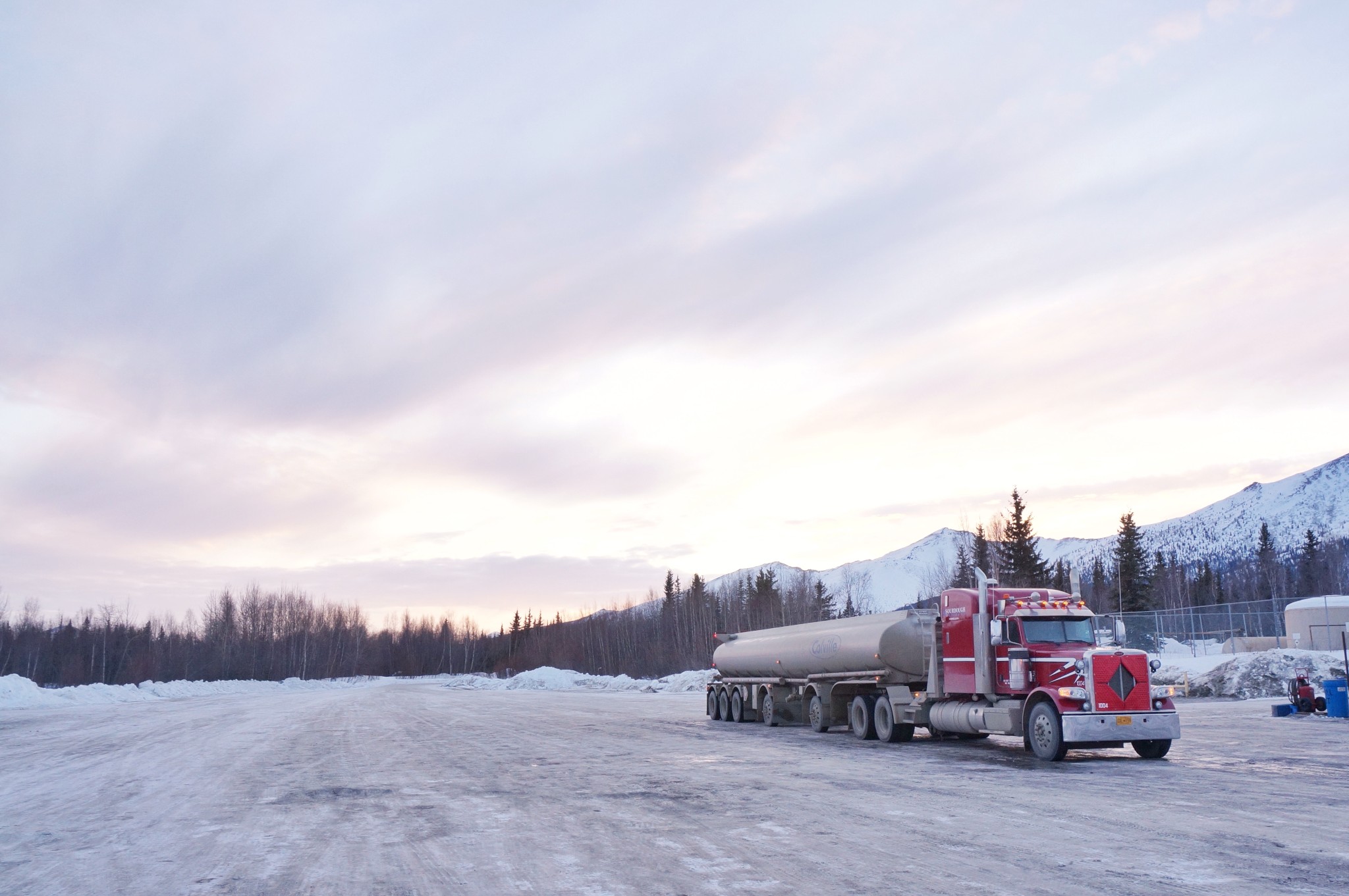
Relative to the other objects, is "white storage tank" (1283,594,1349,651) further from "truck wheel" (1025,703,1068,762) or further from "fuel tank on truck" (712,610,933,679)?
"truck wheel" (1025,703,1068,762)

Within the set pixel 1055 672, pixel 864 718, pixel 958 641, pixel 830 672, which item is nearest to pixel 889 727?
pixel 864 718

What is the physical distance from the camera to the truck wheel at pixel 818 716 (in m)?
24.0

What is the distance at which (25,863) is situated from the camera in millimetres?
9008

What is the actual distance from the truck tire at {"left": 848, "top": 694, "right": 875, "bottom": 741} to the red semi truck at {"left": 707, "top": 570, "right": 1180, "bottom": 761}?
28mm

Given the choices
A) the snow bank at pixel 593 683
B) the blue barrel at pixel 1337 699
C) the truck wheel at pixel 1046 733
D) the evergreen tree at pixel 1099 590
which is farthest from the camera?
the evergreen tree at pixel 1099 590

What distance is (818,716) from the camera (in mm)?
24219

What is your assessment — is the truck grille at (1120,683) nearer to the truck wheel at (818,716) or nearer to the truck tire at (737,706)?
the truck wheel at (818,716)

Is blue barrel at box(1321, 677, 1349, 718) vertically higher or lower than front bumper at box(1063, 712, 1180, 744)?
lower

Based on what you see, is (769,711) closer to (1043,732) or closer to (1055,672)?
(1043,732)

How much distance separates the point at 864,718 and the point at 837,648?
175cm

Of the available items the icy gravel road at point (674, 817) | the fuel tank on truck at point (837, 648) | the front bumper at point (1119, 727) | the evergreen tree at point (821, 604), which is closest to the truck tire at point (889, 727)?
the icy gravel road at point (674, 817)

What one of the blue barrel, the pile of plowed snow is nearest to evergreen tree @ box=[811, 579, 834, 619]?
the pile of plowed snow

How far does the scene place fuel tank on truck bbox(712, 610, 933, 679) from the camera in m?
21.1

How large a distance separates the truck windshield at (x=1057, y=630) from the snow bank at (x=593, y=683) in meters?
39.4
